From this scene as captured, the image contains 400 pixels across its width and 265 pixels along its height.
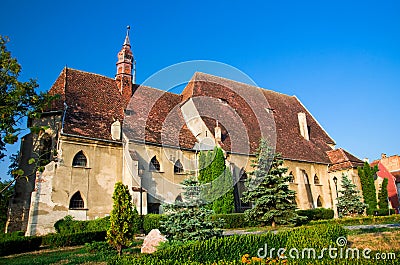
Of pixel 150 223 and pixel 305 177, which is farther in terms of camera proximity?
pixel 305 177

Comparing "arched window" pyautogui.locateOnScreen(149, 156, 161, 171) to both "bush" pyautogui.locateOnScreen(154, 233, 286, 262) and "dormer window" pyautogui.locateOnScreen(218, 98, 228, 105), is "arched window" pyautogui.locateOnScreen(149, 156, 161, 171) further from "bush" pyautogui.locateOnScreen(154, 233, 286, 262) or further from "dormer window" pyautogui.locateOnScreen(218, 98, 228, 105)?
"bush" pyautogui.locateOnScreen(154, 233, 286, 262)

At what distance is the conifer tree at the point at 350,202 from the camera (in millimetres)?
25103

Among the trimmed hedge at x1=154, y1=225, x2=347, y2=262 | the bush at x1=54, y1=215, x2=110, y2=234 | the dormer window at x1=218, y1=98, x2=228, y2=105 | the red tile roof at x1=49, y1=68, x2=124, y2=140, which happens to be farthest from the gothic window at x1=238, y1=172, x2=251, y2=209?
the trimmed hedge at x1=154, y1=225, x2=347, y2=262

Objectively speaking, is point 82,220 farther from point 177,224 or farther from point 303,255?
point 303,255

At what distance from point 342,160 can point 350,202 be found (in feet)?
21.5

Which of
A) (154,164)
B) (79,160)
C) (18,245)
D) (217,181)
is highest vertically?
(79,160)

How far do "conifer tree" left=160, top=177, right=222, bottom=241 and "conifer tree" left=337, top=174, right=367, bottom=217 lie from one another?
1703 centimetres

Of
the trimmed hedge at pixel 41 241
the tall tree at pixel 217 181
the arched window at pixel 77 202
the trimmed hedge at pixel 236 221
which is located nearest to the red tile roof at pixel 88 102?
the arched window at pixel 77 202

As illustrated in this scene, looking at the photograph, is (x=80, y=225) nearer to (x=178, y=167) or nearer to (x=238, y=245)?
(x=178, y=167)

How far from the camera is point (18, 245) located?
14.5 metres

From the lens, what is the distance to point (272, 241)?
382 inches

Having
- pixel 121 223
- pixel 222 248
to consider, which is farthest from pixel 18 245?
pixel 222 248

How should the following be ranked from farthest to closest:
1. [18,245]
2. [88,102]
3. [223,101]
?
[223,101] < [88,102] < [18,245]

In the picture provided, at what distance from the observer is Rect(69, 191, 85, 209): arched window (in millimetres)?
20531
